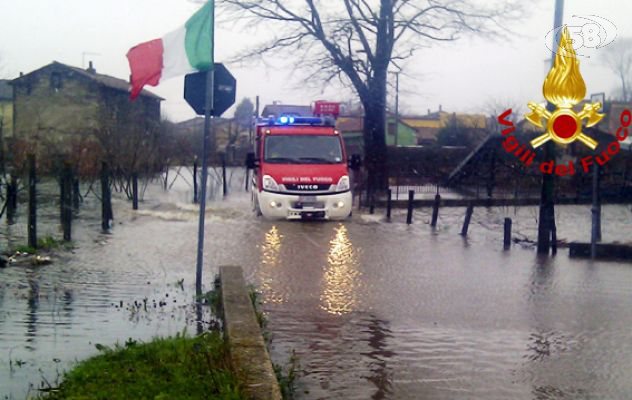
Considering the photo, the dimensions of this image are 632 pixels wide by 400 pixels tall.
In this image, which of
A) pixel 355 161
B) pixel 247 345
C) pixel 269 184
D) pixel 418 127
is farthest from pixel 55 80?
pixel 418 127

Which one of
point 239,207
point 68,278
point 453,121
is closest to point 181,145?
point 239,207

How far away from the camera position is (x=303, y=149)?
→ 18625mm

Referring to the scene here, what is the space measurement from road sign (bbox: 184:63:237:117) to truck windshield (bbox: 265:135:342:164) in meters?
9.65

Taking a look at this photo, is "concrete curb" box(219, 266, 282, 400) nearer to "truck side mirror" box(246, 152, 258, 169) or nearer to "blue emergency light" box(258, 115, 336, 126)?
"truck side mirror" box(246, 152, 258, 169)

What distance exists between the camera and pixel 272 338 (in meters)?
7.19

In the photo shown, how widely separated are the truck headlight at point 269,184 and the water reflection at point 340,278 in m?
2.94

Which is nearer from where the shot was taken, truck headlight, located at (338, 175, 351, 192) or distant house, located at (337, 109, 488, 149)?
truck headlight, located at (338, 175, 351, 192)

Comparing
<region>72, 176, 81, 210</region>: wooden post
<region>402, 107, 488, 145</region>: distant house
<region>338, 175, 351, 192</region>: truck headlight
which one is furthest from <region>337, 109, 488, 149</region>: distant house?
<region>72, 176, 81, 210</region>: wooden post

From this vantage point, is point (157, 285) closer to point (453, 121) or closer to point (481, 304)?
point (481, 304)

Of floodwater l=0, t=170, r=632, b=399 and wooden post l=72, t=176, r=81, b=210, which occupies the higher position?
wooden post l=72, t=176, r=81, b=210

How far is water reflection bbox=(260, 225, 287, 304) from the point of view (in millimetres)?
9375

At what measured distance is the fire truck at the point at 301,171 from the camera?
1783 cm

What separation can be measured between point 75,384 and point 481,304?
17.7 feet

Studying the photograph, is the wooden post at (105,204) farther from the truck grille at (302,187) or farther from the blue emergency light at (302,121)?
the blue emergency light at (302,121)
